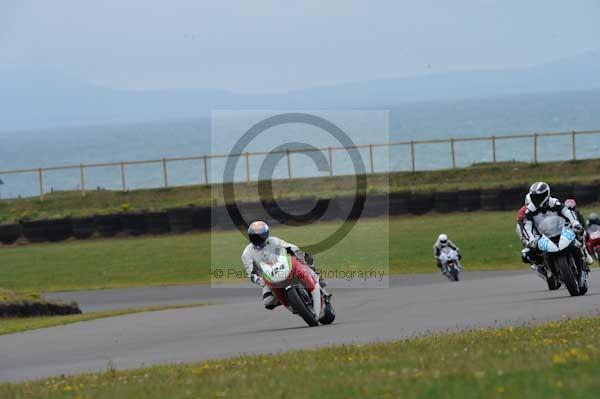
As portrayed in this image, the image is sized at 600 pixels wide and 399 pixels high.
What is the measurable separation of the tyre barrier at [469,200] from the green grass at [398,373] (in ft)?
87.5

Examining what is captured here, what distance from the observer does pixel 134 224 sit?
40.3m

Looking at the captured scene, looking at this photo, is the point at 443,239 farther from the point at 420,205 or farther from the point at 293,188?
the point at 293,188

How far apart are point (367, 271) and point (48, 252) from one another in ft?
41.2

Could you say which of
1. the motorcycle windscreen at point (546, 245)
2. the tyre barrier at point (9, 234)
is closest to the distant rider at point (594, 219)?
the motorcycle windscreen at point (546, 245)

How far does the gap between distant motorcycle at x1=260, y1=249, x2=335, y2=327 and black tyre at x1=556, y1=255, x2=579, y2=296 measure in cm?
340

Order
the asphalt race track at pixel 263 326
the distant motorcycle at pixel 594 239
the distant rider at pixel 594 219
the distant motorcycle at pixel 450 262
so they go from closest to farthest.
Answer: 1. the asphalt race track at pixel 263 326
2. the distant rider at pixel 594 219
3. the distant motorcycle at pixel 594 239
4. the distant motorcycle at pixel 450 262

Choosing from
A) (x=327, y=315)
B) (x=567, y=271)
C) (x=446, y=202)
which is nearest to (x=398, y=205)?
(x=446, y=202)

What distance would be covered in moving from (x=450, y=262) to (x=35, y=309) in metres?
9.46

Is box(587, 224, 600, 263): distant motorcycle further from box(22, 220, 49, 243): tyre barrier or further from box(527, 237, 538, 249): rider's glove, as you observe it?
box(22, 220, 49, 243): tyre barrier

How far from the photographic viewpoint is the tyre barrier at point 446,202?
131 ft

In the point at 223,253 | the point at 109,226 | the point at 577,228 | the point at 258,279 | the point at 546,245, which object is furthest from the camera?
the point at 109,226

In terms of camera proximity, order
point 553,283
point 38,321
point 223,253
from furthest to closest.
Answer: point 223,253 → point 38,321 → point 553,283

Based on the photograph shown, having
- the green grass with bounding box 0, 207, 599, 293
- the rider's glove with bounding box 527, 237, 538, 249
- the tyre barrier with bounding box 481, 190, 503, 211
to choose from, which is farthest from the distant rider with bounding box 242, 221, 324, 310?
the tyre barrier with bounding box 481, 190, 503, 211

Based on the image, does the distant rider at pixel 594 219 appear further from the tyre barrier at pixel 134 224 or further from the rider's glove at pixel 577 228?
the tyre barrier at pixel 134 224
